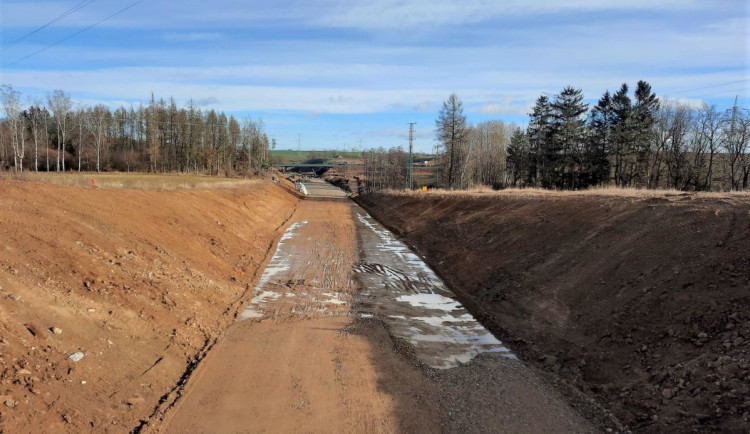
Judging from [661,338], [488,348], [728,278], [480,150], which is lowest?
[488,348]

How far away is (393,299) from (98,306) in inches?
364

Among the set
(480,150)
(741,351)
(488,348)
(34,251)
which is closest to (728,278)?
(741,351)

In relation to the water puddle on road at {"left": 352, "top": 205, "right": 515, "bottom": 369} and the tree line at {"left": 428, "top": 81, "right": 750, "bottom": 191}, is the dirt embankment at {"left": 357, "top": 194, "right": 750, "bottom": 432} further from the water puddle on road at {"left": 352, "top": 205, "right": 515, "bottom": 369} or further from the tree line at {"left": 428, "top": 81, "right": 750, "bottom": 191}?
the tree line at {"left": 428, "top": 81, "right": 750, "bottom": 191}

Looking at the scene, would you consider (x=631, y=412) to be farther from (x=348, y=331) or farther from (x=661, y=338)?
(x=348, y=331)

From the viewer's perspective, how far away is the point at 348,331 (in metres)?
12.1

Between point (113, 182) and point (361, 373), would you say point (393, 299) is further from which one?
point (113, 182)

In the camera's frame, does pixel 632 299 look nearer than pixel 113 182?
Yes

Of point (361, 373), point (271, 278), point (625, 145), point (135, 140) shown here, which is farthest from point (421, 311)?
point (135, 140)

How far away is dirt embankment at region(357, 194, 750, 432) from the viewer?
730 centimetres

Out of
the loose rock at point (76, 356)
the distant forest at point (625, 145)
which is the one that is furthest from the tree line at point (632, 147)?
the loose rock at point (76, 356)

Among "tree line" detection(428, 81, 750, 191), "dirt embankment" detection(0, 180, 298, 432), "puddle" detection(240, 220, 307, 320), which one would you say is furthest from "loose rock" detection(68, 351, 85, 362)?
"tree line" detection(428, 81, 750, 191)

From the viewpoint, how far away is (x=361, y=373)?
372 inches

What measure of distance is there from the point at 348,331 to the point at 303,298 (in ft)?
11.8

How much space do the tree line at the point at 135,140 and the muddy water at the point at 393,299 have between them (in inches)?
2564
